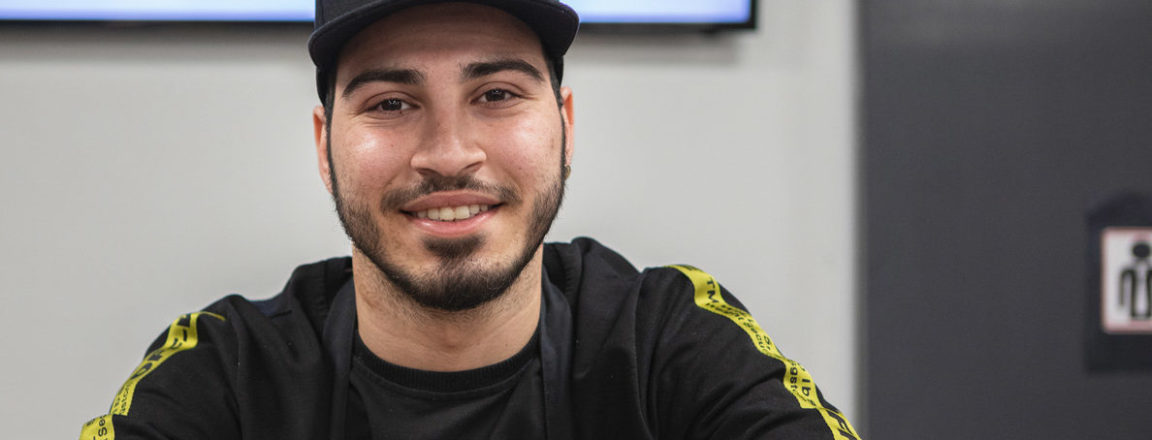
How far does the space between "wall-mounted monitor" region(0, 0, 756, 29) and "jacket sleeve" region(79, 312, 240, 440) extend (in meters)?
0.53

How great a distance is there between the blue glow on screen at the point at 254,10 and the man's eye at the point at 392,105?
0.48 m

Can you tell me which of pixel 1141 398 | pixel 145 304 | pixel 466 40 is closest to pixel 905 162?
pixel 1141 398

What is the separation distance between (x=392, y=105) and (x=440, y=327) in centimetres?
26

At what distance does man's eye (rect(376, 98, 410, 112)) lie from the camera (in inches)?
33.8

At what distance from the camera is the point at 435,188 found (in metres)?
0.83

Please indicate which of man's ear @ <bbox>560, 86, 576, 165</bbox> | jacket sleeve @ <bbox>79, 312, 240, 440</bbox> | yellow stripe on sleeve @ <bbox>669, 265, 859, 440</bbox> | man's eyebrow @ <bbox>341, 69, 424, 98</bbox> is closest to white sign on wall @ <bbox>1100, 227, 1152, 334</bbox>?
yellow stripe on sleeve @ <bbox>669, 265, 859, 440</bbox>

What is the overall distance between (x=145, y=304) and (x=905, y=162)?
1263 millimetres

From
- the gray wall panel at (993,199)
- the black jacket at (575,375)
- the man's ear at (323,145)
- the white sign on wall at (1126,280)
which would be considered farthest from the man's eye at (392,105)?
the white sign on wall at (1126,280)

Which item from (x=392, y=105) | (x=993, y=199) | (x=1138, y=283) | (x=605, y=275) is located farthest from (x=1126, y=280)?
(x=392, y=105)

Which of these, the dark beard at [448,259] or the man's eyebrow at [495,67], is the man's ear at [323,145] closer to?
the dark beard at [448,259]

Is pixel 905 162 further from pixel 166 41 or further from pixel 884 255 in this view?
pixel 166 41

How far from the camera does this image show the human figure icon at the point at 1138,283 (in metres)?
1.27

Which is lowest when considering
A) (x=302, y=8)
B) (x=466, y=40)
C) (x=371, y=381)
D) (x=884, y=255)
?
(x=371, y=381)

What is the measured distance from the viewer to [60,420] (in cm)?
126
